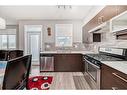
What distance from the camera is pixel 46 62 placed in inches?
237

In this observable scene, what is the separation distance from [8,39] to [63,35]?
361 cm

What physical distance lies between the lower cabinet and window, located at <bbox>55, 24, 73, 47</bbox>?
15.4ft

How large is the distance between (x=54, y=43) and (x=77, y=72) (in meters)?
1.97

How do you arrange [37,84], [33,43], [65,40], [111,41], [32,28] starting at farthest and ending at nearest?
[32,28] → [33,43] → [65,40] → [111,41] → [37,84]

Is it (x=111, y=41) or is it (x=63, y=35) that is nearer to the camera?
(x=111, y=41)

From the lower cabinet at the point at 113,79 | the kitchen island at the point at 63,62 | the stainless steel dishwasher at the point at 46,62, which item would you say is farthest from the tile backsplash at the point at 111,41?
the stainless steel dishwasher at the point at 46,62

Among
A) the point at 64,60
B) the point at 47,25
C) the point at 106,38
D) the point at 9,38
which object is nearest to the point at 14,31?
the point at 9,38

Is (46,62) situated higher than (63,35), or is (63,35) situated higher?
(63,35)

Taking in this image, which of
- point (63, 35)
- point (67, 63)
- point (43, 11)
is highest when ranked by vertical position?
point (43, 11)

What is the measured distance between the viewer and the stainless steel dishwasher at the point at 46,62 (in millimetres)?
6004

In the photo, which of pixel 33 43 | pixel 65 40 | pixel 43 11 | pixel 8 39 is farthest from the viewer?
pixel 8 39

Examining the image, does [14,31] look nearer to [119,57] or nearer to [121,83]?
[119,57]

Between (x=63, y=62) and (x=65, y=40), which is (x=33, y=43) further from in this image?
(x=63, y=62)

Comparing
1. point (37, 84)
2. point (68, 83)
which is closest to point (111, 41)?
point (68, 83)
